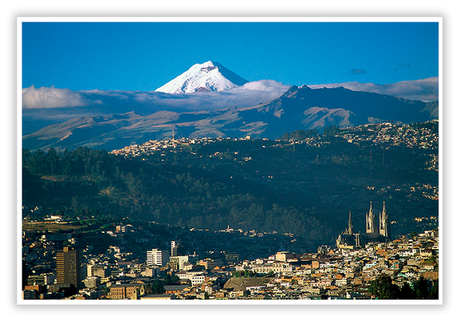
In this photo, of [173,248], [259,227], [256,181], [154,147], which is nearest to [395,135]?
[256,181]

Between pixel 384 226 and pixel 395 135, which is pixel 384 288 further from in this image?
pixel 395 135

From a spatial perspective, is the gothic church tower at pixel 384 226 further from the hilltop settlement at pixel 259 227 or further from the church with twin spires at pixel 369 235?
the hilltop settlement at pixel 259 227

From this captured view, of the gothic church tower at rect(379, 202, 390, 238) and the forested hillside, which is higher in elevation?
the forested hillside

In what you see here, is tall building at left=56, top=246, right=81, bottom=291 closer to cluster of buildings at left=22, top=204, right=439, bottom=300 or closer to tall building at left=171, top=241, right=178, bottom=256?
cluster of buildings at left=22, top=204, right=439, bottom=300

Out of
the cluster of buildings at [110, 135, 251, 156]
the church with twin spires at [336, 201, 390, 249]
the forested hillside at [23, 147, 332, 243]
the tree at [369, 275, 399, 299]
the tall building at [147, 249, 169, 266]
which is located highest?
the cluster of buildings at [110, 135, 251, 156]

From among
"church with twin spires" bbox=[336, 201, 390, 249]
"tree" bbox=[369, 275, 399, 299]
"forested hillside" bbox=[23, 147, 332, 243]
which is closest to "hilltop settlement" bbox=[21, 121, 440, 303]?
"tree" bbox=[369, 275, 399, 299]

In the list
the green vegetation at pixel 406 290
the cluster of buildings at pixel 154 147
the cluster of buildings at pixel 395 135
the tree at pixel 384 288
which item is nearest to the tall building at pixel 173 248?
the tree at pixel 384 288
